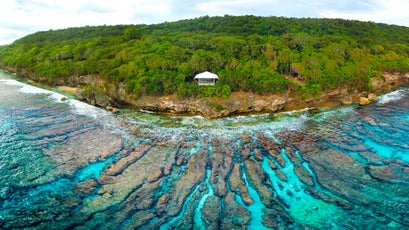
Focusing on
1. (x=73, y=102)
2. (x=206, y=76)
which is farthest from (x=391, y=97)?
(x=73, y=102)

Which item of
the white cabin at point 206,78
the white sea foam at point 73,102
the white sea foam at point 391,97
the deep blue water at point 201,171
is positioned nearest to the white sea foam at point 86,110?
the white sea foam at point 73,102

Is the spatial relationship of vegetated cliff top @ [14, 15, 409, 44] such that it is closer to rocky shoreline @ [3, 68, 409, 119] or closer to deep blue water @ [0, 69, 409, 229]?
rocky shoreline @ [3, 68, 409, 119]

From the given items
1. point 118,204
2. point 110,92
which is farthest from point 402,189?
point 110,92

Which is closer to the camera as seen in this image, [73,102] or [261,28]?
[73,102]


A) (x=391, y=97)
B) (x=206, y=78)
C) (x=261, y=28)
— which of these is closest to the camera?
(x=206, y=78)

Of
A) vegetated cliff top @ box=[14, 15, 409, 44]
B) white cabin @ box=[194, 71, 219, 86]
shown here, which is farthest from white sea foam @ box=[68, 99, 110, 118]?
vegetated cliff top @ box=[14, 15, 409, 44]

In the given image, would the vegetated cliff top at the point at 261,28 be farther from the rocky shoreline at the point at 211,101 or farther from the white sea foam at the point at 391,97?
the rocky shoreline at the point at 211,101

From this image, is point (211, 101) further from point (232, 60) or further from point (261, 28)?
point (261, 28)
